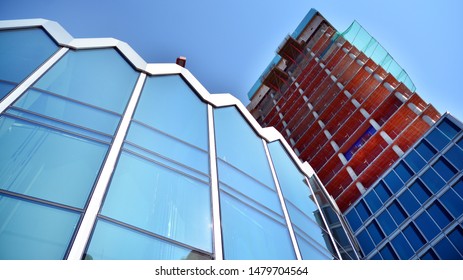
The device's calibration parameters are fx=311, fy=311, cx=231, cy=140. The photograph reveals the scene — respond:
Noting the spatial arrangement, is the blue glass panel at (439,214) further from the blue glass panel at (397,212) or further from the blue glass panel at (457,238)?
the blue glass panel at (397,212)

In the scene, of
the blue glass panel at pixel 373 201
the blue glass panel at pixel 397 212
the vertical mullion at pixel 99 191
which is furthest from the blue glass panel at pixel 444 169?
the vertical mullion at pixel 99 191

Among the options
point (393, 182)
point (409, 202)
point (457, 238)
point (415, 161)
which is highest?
point (415, 161)

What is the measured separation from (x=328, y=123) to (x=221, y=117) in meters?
37.3

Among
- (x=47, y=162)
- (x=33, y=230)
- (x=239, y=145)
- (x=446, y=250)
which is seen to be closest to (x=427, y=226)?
(x=446, y=250)

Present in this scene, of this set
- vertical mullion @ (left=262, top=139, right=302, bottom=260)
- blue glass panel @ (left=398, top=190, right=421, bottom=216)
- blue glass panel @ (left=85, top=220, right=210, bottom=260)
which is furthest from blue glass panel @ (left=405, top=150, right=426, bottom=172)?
blue glass panel @ (left=85, top=220, right=210, bottom=260)

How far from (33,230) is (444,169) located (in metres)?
29.0

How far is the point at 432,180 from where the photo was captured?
85.4 feet

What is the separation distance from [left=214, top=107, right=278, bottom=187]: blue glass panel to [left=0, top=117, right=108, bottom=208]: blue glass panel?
13.4 ft

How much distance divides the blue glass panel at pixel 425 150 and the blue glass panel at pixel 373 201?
6.16 meters

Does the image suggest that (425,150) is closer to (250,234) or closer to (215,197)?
(250,234)

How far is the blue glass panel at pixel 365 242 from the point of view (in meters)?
29.0

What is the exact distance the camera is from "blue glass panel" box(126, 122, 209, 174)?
7.94 m

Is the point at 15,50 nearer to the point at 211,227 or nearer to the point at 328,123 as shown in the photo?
the point at 211,227

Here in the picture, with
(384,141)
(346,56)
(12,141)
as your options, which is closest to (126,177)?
(12,141)
